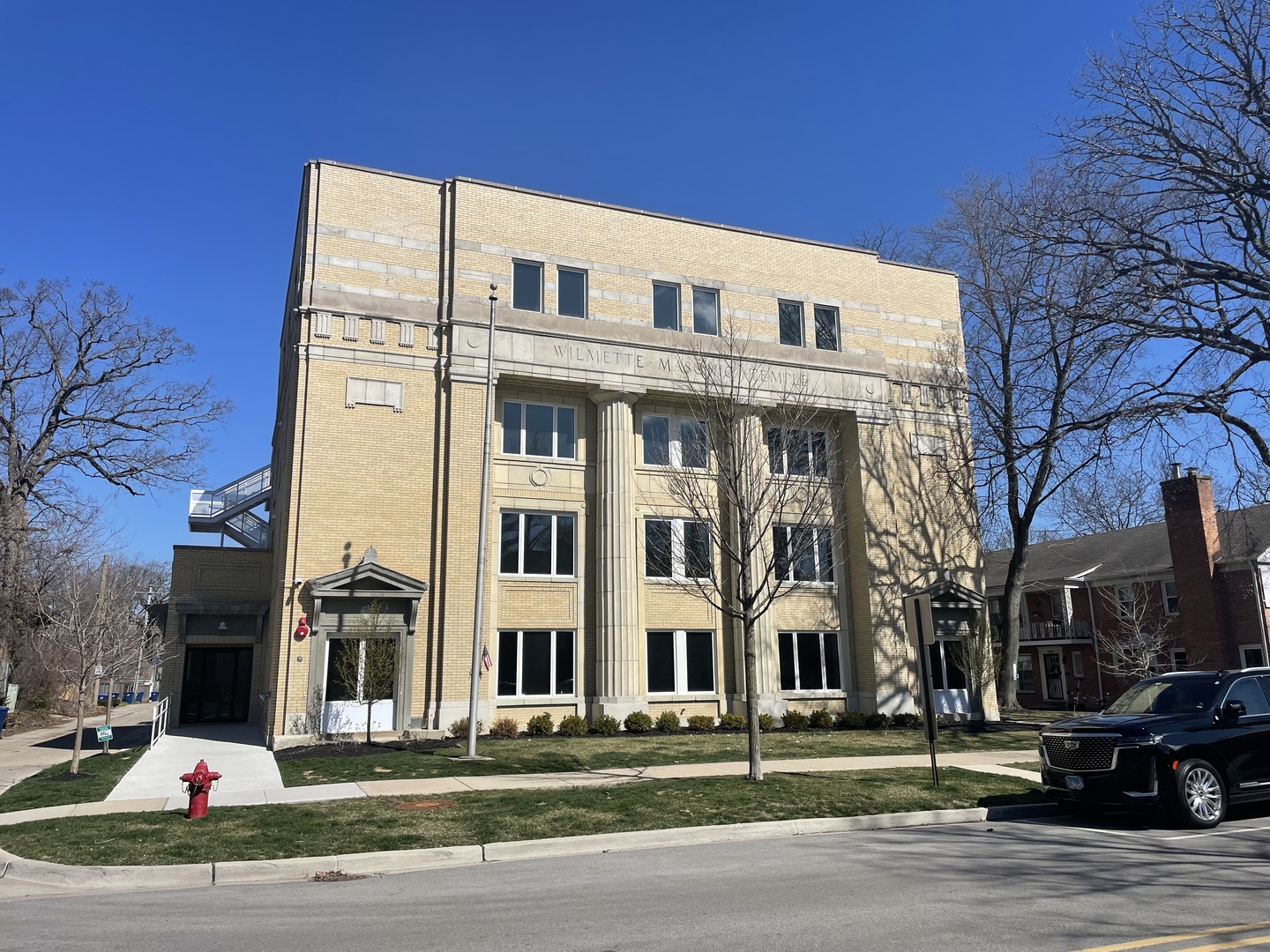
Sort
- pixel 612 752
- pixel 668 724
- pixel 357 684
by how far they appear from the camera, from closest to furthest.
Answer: pixel 612 752
pixel 357 684
pixel 668 724

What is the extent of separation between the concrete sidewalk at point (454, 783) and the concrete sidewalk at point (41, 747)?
9.65 ft

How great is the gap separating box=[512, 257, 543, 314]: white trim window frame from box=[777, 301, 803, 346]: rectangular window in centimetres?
798

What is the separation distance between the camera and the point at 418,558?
22.4 metres

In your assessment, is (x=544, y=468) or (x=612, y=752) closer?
(x=612, y=752)

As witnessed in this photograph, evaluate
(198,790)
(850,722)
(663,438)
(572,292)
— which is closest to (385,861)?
(198,790)

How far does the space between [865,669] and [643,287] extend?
13.5 m

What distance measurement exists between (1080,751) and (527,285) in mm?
18935

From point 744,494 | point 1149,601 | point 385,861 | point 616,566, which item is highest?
point 744,494

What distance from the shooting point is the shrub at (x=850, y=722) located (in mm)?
25031

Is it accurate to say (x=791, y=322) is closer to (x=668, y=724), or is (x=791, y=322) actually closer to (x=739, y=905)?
(x=668, y=724)

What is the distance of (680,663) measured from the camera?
985 inches

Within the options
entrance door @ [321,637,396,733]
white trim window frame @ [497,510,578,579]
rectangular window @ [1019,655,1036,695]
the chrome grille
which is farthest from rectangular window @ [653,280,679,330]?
rectangular window @ [1019,655,1036,695]

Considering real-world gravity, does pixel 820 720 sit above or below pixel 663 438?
below

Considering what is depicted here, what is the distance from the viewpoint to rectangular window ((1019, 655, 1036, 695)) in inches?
1727
